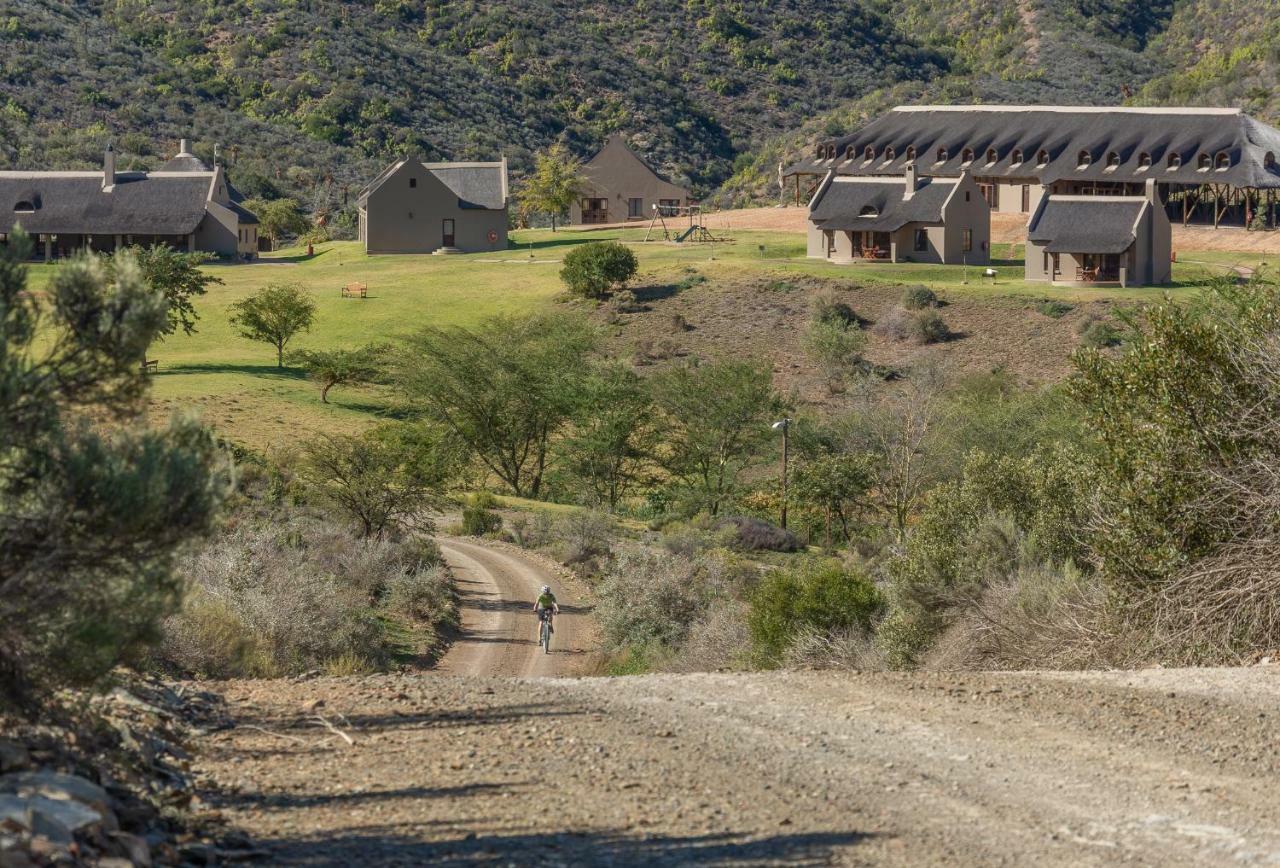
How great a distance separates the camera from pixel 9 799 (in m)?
8.49

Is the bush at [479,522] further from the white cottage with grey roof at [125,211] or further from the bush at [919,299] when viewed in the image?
the white cottage with grey roof at [125,211]

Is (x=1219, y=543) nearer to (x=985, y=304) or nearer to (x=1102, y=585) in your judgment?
(x=1102, y=585)

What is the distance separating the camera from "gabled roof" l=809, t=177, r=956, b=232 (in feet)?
241

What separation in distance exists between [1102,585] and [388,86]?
Result: 99485 mm

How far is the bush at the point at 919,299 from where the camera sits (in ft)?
214

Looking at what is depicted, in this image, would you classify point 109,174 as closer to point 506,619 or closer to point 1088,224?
point 1088,224

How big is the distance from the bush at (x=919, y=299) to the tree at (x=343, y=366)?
62.4ft

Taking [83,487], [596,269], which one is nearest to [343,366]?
[596,269]

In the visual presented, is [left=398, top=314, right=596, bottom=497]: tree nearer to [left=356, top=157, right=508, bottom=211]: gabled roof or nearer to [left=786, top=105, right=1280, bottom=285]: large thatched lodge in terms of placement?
[left=786, top=105, right=1280, bottom=285]: large thatched lodge

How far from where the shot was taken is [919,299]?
65.6m

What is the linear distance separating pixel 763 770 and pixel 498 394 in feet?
139

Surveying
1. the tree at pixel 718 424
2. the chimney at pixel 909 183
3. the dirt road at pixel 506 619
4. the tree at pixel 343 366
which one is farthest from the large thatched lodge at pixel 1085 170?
the dirt road at pixel 506 619

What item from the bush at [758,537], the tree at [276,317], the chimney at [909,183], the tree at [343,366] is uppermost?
the chimney at [909,183]

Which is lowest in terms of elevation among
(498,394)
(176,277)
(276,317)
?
(498,394)
